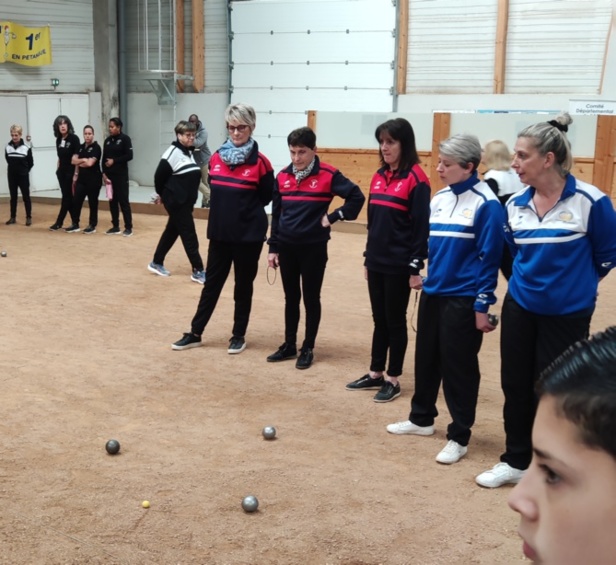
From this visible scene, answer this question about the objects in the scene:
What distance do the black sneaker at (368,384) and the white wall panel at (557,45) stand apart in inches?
436

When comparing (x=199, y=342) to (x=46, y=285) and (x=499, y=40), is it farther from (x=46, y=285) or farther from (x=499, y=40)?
(x=499, y=40)

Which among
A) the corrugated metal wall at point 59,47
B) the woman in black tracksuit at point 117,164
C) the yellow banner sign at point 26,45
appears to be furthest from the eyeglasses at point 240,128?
the corrugated metal wall at point 59,47

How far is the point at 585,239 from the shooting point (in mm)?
4000

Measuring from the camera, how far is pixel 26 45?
61.0 feet

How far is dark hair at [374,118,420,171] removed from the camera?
5.29m

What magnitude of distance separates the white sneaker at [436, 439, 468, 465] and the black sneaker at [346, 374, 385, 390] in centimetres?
125

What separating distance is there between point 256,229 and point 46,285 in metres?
3.83

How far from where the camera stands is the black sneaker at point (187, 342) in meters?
6.98

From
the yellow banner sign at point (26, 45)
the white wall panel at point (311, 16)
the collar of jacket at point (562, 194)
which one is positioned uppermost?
the white wall panel at point (311, 16)

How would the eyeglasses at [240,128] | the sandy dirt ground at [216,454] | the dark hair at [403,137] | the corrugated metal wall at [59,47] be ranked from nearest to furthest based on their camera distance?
the sandy dirt ground at [216,454], the dark hair at [403,137], the eyeglasses at [240,128], the corrugated metal wall at [59,47]

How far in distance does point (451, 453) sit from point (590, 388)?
404cm

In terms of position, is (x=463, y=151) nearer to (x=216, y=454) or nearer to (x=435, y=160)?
(x=216, y=454)

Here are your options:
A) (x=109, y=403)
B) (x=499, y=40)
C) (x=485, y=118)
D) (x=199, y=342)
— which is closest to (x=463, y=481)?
(x=109, y=403)

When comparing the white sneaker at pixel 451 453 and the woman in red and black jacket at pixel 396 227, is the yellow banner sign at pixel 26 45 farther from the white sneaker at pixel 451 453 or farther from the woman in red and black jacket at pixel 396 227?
the white sneaker at pixel 451 453
